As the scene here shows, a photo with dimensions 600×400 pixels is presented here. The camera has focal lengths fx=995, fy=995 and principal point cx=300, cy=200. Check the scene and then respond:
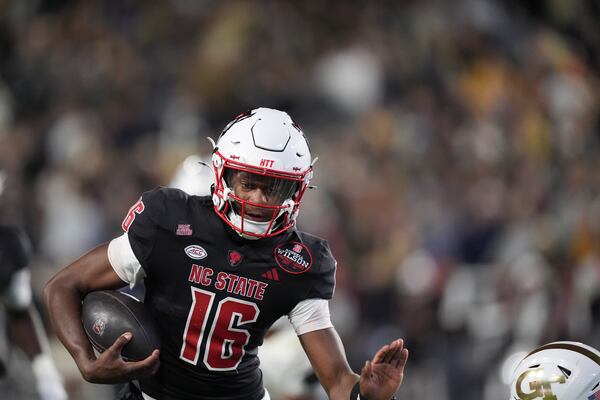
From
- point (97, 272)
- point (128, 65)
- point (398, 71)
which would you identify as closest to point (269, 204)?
point (97, 272)

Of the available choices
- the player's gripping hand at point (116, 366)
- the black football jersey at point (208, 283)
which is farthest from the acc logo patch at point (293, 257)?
the player's gripping hand at point (116, 366)

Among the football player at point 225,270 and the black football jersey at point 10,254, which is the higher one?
the football player at point 225,270

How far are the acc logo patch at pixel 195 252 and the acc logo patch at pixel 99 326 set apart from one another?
34cm

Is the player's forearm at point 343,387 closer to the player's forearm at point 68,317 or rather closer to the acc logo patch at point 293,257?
the acc logo patch at point 293,257

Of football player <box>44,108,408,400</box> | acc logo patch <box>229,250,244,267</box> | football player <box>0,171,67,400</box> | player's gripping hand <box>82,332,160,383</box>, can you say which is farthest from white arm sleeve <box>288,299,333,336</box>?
football player <box>0,171,67,400</box>

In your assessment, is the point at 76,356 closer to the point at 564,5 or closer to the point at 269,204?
the point at 269,204

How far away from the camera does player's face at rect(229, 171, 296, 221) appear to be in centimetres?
312

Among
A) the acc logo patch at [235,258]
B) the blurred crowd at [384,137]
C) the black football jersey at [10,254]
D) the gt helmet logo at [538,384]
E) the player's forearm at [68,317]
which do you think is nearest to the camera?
the gt helmet logo at [538,384]

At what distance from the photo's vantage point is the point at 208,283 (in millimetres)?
3145

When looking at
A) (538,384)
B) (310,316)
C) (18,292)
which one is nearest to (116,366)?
(310,316)

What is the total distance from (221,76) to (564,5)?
125 inches

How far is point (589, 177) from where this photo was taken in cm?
753

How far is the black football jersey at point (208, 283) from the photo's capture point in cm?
314

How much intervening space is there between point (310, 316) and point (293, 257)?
197 mm
